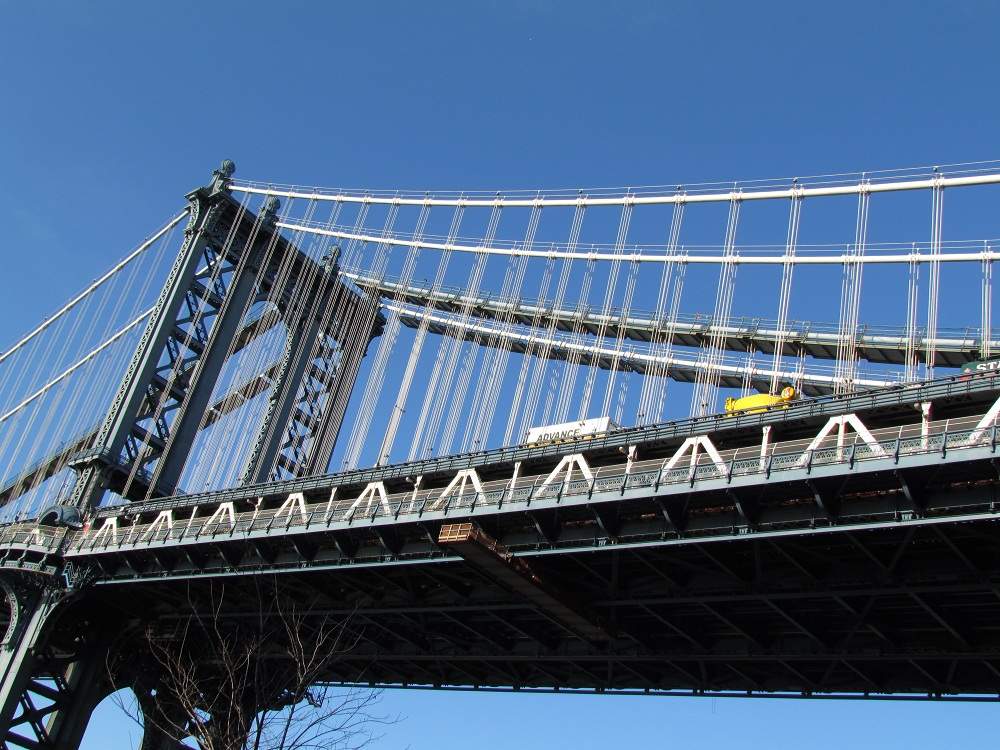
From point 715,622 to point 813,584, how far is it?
6391 mm

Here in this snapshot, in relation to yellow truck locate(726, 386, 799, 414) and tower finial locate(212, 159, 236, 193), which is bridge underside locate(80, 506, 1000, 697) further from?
tower finial locate(212, 159, 236, 193)

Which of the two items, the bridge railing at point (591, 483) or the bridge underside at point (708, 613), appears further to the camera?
the bridge underside at point (708, 613)

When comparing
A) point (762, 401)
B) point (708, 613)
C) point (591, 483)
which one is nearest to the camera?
point (591, 483)

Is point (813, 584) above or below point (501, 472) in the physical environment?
below

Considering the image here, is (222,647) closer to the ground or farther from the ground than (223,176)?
closer to the ground

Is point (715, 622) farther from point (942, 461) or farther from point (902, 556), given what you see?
point (942, 461)

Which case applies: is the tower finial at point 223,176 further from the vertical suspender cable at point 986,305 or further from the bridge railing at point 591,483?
the vertical suspender cable at point 986,305

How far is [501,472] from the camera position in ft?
111

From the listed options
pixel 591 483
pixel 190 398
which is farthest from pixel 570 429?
pixel 190 398

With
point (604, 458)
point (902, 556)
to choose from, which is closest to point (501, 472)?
point (604, 458)

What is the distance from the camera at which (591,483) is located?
2831 centimetres

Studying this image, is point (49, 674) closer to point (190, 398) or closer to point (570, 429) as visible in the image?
point (190, 398)

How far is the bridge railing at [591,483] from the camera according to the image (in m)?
23.5

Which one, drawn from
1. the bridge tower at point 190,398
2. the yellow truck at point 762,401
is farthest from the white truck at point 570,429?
the bridge tower at point 190,398
